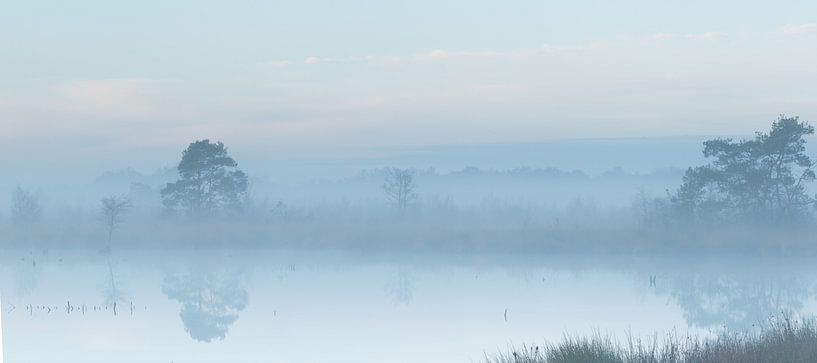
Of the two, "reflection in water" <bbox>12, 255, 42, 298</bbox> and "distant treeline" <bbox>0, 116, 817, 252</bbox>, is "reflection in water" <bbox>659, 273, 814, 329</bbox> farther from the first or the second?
"reflection in water" <bbox>12, 255, 42, 298</bbox>

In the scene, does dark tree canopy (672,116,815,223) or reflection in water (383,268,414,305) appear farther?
dark tree canopy (672,116,815,223)

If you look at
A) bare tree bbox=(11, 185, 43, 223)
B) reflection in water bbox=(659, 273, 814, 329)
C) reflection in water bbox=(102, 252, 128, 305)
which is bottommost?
reflection in water bbox=(659, 273, 814, 329)

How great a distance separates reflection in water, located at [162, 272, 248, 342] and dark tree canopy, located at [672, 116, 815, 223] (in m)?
17.6

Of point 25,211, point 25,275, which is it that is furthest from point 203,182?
A: point 25,275

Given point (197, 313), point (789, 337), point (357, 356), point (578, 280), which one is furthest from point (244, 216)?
point (789, 337)

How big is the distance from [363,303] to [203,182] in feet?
89.9

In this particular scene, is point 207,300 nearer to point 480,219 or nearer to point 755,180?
point 755,180

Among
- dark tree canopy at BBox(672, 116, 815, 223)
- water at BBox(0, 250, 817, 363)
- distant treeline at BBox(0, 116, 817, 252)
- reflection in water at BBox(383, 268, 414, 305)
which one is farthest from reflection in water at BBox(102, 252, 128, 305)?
dark tree canopy at BBox(672, 116, 815, 223)

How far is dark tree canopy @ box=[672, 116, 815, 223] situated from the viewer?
123ft

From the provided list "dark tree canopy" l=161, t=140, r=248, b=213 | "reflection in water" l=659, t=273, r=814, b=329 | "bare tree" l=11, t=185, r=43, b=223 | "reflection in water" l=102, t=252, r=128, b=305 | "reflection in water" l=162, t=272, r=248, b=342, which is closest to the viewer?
"reflection in water" l=162, t=272, r=248, b=342

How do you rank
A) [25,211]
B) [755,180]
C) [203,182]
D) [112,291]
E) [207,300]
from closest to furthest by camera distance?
1. [207,300]
2. [112,291]
3. [755,180]
4. [203,182]
5. [25,211]

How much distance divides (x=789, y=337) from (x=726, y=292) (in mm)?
15896

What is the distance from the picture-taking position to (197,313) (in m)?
22.4

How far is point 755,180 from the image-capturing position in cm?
3834
